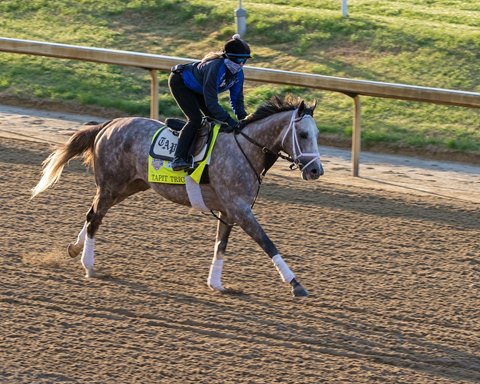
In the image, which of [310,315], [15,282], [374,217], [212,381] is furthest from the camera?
[374,217]

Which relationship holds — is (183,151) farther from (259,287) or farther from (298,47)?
(298,47)

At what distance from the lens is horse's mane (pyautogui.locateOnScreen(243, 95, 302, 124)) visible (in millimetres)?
8430

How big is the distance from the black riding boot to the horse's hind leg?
2.71ft

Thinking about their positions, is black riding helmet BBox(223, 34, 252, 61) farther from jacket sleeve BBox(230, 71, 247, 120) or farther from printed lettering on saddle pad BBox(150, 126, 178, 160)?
printed lettering on saddle pad BBox(150, 126, 178, 160)

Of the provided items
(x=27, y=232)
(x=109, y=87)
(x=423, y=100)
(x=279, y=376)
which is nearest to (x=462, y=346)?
(x=279, y=376)

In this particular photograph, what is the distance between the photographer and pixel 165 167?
8.77m

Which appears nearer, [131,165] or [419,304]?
[419,304]

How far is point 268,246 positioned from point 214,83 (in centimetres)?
130

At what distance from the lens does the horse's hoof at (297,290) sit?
8203mm

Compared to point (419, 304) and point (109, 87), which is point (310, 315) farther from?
point (109, 87)

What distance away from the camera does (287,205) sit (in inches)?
432

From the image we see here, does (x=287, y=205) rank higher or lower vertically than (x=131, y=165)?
lower

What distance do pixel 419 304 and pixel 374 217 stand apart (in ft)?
8.07

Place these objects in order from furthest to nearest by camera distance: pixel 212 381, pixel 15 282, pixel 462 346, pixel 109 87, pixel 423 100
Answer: pixel 109 87, pixel 423 100, pixel 15 282, pixel 462 346, pixel 212 381
